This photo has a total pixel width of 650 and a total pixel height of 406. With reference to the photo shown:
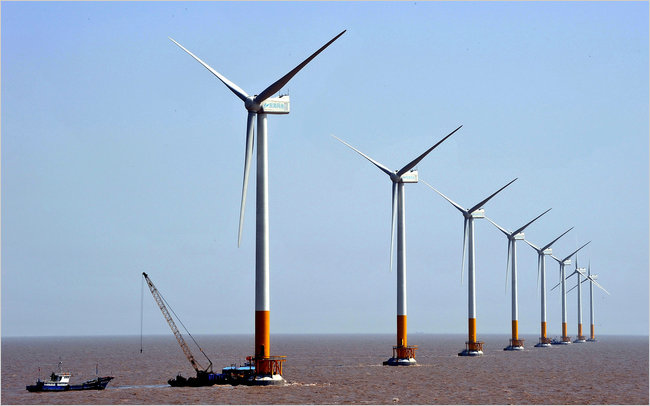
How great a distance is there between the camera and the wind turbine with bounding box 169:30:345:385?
95125mm

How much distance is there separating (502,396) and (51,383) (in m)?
61.4

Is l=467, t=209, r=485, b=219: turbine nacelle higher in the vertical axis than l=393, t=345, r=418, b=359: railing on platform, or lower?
higher

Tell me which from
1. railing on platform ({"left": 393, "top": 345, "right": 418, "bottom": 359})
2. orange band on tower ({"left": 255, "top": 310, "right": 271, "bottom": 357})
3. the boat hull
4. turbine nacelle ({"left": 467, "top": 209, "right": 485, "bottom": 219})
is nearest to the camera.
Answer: orange band on tower ({"left": 255, "top": 310, "right": 271, "bottom": 357})

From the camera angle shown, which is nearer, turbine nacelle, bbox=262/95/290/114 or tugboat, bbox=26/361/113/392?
turbine nacelle, bbox=262/95/290/114

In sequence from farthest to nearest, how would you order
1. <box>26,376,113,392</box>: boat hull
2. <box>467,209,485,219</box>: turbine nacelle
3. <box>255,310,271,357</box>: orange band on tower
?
1. <box>467,209,485,219</box>: turbine nacelle
2. <box>26,376,113,392</box>: boat hull
3. <box>255,310,271,357</box>: orange band on tower

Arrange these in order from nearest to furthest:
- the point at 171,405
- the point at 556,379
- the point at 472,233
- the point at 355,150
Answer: the point at 171,405
the point at 556,379
the point at 355,150
the point at 472,233

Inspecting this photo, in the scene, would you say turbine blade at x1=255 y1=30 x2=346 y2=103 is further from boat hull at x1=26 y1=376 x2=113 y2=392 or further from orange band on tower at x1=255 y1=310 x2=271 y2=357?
boat hull at x1=26 y1=376 x2=113 y2=392

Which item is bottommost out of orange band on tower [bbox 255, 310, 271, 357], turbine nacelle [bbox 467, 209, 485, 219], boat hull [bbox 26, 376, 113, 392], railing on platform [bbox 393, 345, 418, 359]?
boat hull [bbox 26, 376, 113, 392]

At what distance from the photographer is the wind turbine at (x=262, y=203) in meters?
95.1

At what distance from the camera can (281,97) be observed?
99.6m

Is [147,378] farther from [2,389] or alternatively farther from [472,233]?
[472,233]

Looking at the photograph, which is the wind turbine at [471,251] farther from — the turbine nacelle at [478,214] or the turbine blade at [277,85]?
the turbine blade at [277,85]

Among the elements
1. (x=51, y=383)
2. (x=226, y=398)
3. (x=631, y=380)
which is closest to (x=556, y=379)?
(x=631, y=380)

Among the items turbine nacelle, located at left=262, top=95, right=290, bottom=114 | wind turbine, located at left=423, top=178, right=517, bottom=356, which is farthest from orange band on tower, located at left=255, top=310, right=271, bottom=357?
wind turbine, located at left=423, top=178, right=517, bottom=356
